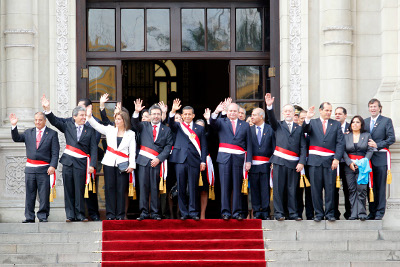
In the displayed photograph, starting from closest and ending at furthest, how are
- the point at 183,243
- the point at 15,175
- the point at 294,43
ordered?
the point at 183,243 → the point at 15,175 → the point at 294,43

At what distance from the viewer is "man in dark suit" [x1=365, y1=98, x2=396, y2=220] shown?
1443cm

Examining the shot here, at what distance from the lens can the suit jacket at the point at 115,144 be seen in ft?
47.1

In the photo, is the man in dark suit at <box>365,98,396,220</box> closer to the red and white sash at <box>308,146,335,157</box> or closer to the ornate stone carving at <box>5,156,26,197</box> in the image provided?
the red and white sash at <box>308,146,335,157</box>

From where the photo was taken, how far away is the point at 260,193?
14.6 metres

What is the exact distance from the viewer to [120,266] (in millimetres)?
13242

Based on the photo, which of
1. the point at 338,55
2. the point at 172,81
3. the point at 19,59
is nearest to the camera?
the point at 19,59

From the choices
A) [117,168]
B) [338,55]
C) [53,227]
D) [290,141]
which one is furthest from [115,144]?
[338,55]

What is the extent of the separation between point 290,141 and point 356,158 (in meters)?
1.06

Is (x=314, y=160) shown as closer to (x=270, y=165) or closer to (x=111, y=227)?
(x=270, y=165)

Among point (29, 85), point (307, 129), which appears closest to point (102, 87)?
point (29, 85)

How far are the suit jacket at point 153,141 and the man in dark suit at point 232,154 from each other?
29.0 inches

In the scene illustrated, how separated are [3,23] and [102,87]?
6.76 feet

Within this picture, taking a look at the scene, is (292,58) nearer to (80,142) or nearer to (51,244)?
(80,142)

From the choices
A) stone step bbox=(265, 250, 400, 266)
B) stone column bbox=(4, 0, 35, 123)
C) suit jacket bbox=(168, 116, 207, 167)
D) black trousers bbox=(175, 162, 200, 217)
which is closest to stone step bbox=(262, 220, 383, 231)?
stone step bbox=(265, 250, 400, 266)
